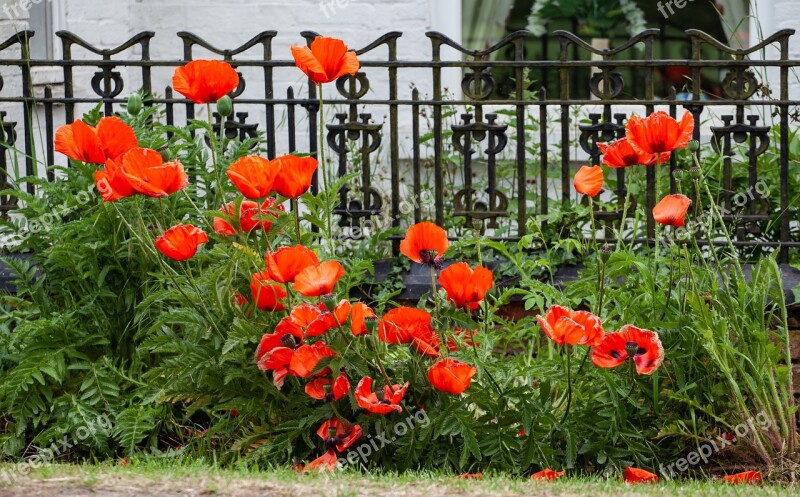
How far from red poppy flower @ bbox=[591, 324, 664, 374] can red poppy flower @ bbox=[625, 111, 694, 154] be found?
21.4 inches

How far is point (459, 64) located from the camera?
175 inches

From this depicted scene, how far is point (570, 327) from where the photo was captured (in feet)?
9.22

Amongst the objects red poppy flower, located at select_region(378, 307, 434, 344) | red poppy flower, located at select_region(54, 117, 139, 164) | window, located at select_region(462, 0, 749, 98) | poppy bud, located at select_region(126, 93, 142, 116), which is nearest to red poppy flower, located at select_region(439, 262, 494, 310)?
red poppy flower, located at select_region(378, 307, 434, 344)

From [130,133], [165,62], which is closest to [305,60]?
[130,133]

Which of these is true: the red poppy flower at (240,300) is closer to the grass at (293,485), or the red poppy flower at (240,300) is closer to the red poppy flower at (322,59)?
A: the grass at (293,485)

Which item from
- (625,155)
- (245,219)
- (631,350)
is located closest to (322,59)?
(245,219)

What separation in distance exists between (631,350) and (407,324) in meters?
0.62

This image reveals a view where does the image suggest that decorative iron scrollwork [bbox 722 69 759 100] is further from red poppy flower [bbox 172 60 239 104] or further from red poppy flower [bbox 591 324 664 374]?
red poppy flower [bbox 172 60 239 104]

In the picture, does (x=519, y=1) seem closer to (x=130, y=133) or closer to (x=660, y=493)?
(x=130, y=133)

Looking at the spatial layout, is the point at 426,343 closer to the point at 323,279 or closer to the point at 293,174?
the point at 323,279

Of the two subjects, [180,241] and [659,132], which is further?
[659,132]

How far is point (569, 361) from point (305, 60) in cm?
113

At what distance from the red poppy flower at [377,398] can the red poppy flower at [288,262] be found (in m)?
0.35

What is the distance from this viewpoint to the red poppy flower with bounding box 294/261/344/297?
276cm
